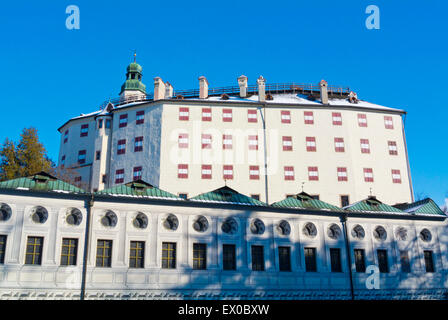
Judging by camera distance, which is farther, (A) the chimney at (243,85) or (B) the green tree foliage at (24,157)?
(A) the chimney at (243,85)

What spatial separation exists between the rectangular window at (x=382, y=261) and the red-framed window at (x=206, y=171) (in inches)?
881

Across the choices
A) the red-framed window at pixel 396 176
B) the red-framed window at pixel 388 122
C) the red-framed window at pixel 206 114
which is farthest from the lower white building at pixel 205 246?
the red-framed window at pixel 206 114

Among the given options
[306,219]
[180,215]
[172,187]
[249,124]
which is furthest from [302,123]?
[180,215]

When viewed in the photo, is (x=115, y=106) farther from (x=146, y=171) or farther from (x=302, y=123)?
(x=302, y=123)

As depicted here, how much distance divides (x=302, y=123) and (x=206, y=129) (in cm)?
1253

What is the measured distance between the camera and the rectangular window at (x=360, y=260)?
125ft

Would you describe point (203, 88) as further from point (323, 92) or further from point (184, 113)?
point (323, 92)

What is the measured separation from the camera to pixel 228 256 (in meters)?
35.1

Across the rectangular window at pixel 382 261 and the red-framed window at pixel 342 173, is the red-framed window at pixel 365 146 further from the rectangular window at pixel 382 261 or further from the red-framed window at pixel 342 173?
the rectangular window at pixel 382 261

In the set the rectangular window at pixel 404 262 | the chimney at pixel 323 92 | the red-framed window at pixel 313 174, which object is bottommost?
the rectangular window at pixel 404 262

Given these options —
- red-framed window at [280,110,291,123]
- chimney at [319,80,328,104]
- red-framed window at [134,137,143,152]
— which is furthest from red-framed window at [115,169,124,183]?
chimney at [319,80,328,104]

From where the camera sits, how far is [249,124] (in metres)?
58.1

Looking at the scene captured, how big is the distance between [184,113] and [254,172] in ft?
38.5

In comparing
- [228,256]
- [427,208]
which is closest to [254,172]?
[427,208]
